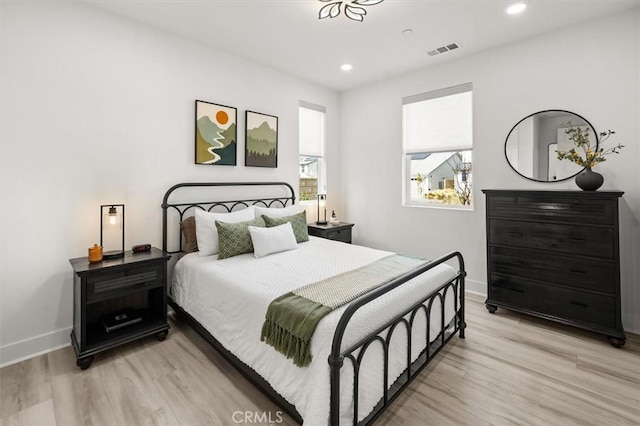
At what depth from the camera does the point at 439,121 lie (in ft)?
13.2

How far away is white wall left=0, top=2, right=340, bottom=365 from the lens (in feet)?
7.70

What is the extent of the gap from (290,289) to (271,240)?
999 mm

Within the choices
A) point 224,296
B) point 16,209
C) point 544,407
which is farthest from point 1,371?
point 544,407

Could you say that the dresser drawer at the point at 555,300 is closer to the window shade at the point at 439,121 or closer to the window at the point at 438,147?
the window at the point at 438,147

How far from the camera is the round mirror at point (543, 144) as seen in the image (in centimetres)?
307

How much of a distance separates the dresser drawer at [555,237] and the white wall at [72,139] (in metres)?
3.22

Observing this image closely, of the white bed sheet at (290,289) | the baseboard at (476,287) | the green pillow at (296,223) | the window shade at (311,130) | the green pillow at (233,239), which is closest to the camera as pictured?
the white bed sheet at (290,289)

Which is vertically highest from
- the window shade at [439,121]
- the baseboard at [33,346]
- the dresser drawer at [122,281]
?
the window shade at [439,121]

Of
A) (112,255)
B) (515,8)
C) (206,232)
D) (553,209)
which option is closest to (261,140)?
(206,232)

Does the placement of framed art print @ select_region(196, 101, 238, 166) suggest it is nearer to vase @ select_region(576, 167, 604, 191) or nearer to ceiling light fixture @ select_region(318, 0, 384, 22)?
ceiling light fixture @ select_region(318, 0, 384, 22)

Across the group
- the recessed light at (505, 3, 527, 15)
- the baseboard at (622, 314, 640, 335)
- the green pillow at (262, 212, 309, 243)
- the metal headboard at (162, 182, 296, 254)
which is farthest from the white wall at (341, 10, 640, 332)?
the green pillow at (262, 212, 309, 243)

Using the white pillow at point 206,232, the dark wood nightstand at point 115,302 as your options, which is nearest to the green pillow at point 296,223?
the white pillow at point 206,232

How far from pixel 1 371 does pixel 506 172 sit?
4836mm

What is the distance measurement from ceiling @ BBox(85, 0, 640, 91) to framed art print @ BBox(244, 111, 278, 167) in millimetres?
703
